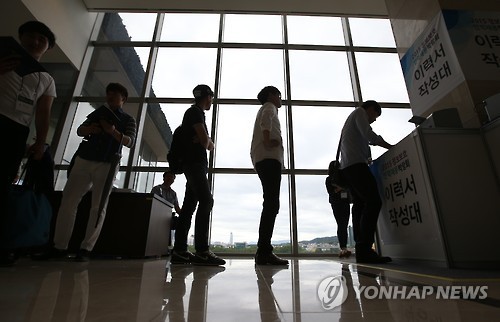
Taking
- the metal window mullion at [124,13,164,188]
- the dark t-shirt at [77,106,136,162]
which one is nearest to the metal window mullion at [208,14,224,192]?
the metal window mullion at [124,13,164,188]

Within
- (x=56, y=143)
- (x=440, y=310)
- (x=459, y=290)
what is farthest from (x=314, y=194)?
(x=56, y=143)

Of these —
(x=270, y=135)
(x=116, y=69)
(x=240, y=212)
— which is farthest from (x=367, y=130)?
(x=116, y=69)

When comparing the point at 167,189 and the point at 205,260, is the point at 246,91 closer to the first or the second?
the point at 167,189

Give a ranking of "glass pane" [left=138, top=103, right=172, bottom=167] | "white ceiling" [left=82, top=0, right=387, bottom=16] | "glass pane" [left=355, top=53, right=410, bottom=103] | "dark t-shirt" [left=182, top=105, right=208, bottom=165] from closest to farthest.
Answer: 1. "dark t-shirt" [left=182, top=105, right=208, bottom=165]
2. "glass pane" [left=138, top=103, right=172, bottom=167]
3. "glass pane" [left=355, top=53, right=410, bottom=103]
4. "white ceiling" [left=82, top=0, right=387, bottom=16]

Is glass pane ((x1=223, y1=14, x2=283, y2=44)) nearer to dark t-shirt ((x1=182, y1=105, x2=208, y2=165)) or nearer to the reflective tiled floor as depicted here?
dark t-shirt ((x1=182, y1=105, x2=208, y2=165))

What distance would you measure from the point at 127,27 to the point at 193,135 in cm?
501

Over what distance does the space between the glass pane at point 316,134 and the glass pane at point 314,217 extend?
0.30 m

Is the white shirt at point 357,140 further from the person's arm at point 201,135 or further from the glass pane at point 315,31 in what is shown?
the glass pane at point 315,31

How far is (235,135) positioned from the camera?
4684 millimetres

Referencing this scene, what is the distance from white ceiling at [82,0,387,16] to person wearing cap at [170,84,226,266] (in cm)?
413

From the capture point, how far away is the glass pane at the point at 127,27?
545cm

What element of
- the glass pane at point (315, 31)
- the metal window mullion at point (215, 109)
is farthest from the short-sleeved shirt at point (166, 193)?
the glass pane at point (315, 31)

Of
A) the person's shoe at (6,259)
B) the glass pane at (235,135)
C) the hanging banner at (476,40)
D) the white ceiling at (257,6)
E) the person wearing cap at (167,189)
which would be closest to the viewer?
the person's shoe at (6,259)

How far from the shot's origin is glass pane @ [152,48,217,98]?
5.01 meters
